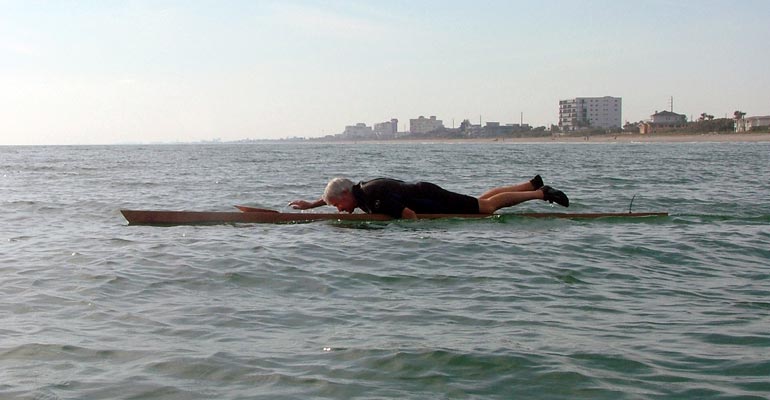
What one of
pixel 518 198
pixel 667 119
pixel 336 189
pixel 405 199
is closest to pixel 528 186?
pixel 518 198

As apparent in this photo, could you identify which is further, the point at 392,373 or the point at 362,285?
the point at 362,285

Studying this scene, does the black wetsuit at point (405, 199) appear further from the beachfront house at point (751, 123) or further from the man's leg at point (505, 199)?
the beachfront house at point (751, 123)

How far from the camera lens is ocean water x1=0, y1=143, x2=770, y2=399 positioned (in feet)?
15.4

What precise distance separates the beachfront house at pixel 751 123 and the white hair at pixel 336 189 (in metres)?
115

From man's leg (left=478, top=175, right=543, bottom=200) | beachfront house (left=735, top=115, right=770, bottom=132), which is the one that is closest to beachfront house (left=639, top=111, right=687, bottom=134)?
beachfront house (left=735, top=115, right=770, bottom=132)

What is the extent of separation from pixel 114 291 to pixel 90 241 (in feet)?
12.2

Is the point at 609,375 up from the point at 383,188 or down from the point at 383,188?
down

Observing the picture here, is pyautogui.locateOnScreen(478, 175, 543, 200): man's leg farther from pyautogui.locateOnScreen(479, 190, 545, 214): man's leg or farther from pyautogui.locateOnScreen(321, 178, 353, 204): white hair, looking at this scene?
pyautogui.locateOnScreen(321, 178, 353, 204): white hair

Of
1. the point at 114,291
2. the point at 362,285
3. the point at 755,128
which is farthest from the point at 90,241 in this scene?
the point at 755,128

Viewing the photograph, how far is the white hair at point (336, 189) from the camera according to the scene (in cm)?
1138

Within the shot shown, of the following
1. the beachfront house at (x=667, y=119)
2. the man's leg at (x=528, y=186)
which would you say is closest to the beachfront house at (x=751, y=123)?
the beachfront house at (x=667, y=119)

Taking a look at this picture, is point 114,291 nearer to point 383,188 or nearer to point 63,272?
point 63,272

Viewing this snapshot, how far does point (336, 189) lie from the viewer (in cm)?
1141

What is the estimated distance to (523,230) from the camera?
11.3m
